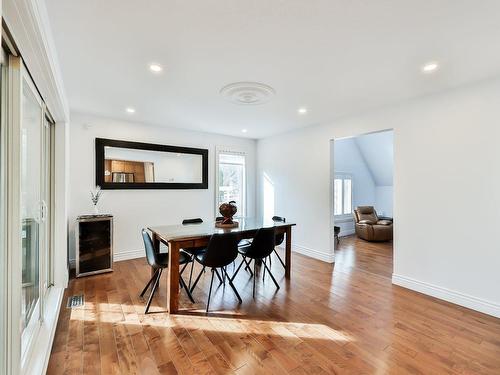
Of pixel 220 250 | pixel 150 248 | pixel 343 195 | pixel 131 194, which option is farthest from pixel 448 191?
pixel 131 194

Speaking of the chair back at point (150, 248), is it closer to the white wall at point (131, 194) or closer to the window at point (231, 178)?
the white wall at point (131, 194)

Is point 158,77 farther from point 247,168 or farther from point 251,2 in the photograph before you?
point 247,168

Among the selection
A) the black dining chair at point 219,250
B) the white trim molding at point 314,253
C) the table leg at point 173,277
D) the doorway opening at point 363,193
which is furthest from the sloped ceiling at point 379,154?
the table leg at point 173,277

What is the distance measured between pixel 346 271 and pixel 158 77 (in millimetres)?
3746

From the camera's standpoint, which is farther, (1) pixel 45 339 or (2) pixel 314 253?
(2) pixel 314 253

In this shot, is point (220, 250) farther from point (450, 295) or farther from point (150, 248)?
point (450, 295)

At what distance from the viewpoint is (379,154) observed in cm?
691

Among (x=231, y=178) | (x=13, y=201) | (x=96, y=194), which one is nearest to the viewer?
(x=13, y=201)

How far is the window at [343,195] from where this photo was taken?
6.99 metres

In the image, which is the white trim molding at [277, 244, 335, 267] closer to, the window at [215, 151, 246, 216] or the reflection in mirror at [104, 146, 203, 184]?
the window at [215, 151, 246, 216]

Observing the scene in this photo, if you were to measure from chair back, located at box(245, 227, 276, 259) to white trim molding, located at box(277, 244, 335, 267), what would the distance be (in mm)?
1727

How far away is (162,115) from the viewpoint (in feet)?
13.4

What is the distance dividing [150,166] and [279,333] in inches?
143

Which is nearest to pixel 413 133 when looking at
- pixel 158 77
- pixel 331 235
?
pixel 331 235
